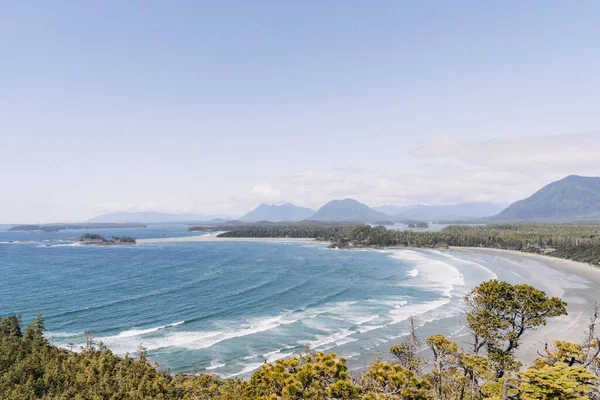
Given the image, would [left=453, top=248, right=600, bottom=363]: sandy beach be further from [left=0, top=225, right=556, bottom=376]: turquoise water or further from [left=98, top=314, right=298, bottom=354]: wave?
[left=98, top=314, right=298, bottom=354]: wave

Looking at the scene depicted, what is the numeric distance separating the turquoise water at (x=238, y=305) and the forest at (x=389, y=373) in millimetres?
8530

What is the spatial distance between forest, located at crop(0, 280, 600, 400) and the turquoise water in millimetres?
8530

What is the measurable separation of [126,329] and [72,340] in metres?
6.34

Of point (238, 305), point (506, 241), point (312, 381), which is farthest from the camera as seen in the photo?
point (506, 241)

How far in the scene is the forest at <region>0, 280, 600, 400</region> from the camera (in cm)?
1288

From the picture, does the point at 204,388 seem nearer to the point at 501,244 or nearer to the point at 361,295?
the point at 361,295

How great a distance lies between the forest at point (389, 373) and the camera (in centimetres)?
1288

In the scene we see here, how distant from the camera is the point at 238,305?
58.8m

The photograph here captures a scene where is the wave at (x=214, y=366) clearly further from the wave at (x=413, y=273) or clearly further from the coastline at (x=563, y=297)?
the wave at (x=413, y=273)

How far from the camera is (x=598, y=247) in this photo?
10644 centimetres

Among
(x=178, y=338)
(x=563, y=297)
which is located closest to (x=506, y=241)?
(x=563, y=297)

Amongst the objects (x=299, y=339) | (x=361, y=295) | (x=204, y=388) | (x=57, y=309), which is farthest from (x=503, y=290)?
(x=57, y=309)

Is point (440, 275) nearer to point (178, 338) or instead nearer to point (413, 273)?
point (413, 273)

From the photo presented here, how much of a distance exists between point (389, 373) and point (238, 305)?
4896cm
